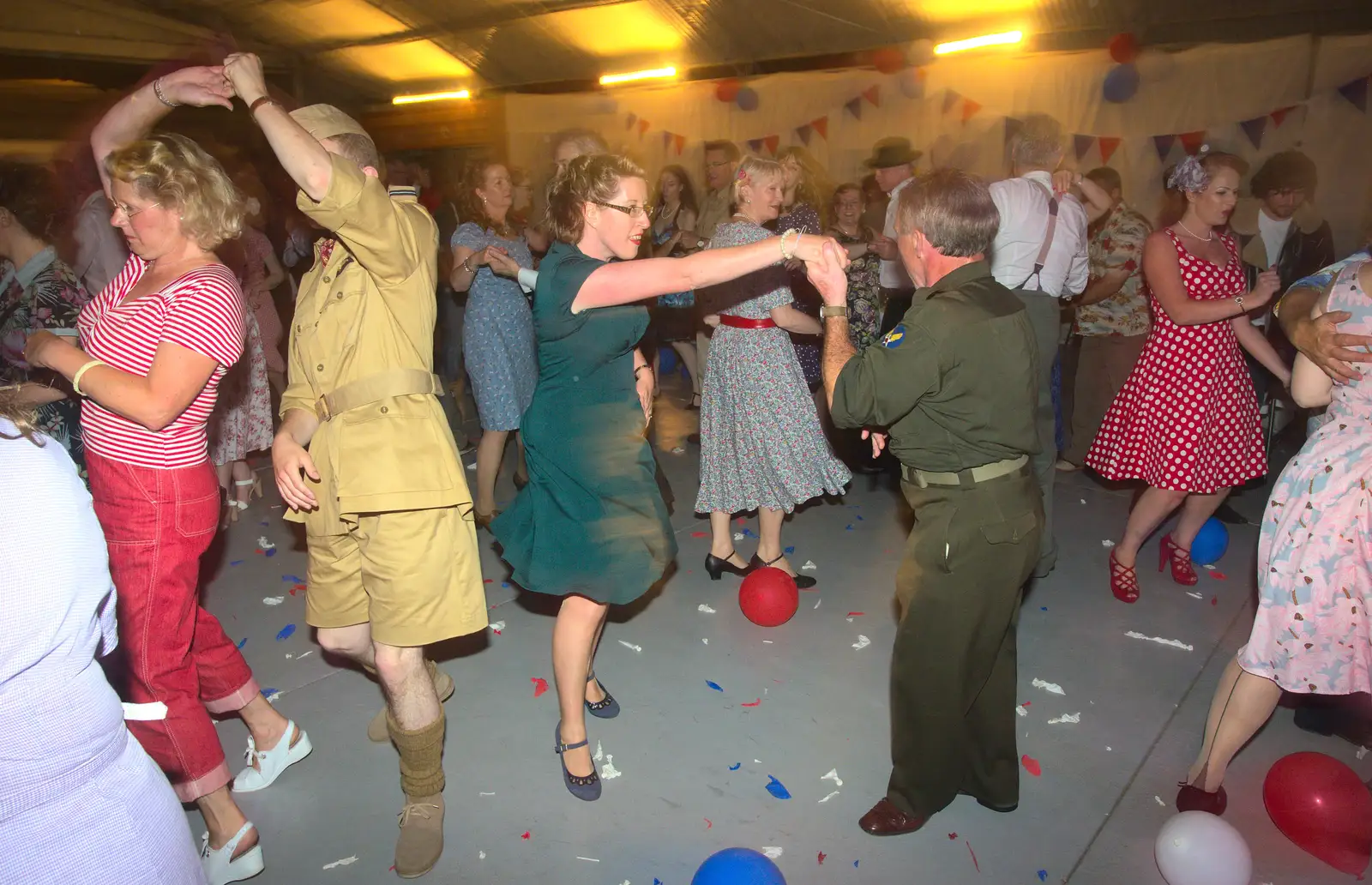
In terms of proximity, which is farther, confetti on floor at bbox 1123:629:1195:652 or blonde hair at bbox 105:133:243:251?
confetti on floor at bbox 1123:629:1195:652

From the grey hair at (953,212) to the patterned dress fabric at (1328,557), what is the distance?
38.6 inches

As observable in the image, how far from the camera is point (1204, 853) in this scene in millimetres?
2318

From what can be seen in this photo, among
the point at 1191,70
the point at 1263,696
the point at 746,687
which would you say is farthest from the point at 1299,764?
the point at 1191,70

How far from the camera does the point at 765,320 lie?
4.00 metres

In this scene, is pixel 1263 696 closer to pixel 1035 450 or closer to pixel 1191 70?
pixel 1035 450

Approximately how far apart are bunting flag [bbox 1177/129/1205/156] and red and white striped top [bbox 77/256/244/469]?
7487mm

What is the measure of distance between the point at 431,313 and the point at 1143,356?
3.27 meters

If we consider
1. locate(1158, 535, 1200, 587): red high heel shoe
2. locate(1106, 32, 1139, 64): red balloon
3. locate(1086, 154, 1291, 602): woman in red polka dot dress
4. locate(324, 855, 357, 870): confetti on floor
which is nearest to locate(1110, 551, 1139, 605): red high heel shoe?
locate(1086, 154, 1291, 602): woman in red polka dot dress

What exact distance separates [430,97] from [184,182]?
10732 mm

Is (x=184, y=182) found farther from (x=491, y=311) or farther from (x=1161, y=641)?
(x=1161, y=641)

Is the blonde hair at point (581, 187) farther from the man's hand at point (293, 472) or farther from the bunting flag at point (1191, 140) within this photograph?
the bunting flag at point (1191, 140)

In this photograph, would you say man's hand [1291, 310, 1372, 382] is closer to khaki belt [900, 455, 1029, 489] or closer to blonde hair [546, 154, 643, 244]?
khaki belt [900, 455, 1029, 489]

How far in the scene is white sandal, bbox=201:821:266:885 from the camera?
8.07 ft

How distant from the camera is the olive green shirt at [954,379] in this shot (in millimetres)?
2271
